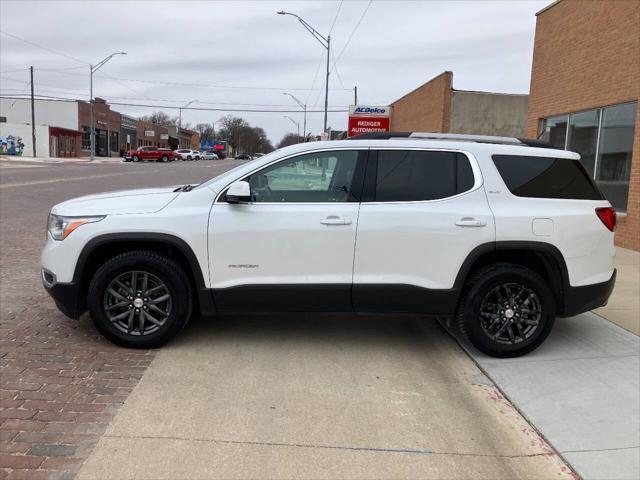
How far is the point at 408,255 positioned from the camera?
4.57 metres

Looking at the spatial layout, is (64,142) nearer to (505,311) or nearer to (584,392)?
(505,311)

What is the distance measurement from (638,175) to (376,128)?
46.5ft

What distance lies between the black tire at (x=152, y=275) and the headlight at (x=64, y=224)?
0.38 meters

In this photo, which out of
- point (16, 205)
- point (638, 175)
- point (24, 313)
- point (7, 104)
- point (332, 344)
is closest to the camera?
point (332, 344)

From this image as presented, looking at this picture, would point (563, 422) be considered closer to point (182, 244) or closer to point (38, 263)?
point (182, 244)

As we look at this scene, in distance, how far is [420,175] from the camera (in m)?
4.74

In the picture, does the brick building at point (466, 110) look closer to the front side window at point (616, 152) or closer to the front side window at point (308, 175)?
the front side window at point (616, 152)

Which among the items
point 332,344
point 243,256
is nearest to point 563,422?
point 332,344

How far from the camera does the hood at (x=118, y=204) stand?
4582 mm

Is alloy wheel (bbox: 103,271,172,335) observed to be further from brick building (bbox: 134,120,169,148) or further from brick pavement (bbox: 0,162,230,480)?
brick building (bbox: 134,120,169,148)

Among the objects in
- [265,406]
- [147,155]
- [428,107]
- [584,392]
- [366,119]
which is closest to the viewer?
[265,406]

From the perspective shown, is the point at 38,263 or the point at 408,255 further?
the point at 38,263

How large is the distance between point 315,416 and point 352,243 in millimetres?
1443

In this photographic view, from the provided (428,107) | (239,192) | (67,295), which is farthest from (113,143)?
(239,192)
